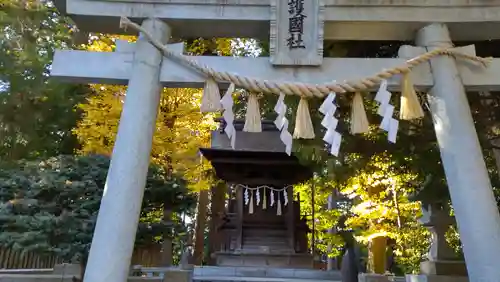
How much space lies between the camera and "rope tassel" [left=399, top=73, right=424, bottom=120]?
11.1 feet

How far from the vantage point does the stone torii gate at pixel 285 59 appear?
331 cm

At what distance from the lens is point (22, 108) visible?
10.1 meters

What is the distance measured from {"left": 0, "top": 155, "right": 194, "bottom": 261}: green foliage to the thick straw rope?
221 centimetres

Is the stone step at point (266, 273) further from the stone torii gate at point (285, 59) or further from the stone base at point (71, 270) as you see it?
the stone torii gate at point (285, 59)

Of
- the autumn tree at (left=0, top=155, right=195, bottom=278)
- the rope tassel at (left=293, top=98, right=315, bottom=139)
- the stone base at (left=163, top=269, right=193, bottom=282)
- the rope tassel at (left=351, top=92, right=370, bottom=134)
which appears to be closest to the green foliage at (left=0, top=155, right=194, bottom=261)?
the autumn tree at (left=0, top=155, right=195, bottom=278)

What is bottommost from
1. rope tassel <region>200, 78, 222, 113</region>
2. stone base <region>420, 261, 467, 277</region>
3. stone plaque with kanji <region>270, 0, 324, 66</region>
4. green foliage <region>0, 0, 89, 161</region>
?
stone base <region>420, 261, 467, 277</region>

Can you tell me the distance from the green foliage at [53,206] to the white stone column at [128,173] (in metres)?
1.56

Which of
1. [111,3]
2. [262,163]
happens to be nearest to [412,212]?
[262,163]

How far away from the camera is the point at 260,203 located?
971 cm

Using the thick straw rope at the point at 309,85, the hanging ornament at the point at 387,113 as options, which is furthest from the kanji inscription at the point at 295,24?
the hanging ornament at the point at 387,113

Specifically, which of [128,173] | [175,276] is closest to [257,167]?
[175,276]

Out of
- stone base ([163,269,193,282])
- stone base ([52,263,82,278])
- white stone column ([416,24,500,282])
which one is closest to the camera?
white stone column ([416,24,500,282])

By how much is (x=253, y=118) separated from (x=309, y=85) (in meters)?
0.55

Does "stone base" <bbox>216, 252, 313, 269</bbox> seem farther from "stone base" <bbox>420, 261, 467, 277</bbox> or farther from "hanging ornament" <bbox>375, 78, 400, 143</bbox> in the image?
"hanging ornament" <bbox>375, 78, 400, 143</bbox>
